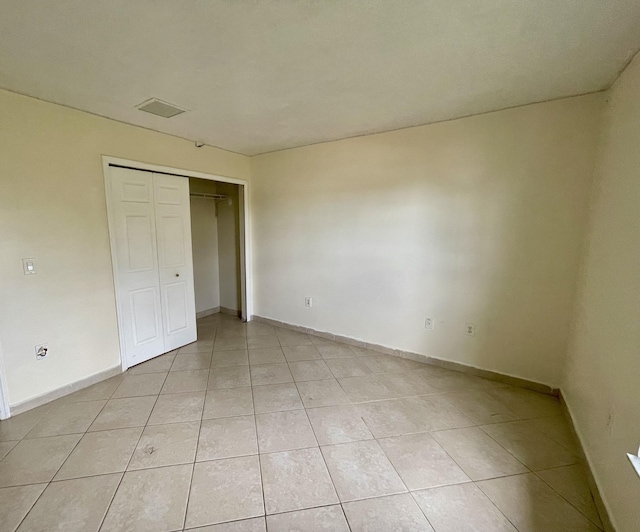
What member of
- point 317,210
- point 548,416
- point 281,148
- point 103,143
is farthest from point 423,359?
point 103,143

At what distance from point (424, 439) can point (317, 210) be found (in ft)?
8.80

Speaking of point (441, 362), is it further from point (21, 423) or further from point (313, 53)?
point (21, 423)

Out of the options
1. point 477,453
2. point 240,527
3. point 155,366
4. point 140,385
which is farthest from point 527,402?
point 155,366

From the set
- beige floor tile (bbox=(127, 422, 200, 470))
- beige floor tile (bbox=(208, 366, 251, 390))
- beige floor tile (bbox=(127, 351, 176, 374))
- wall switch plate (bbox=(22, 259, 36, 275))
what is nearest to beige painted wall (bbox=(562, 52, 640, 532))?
beige floor tile (bbox=(127, 422, 200, 470))

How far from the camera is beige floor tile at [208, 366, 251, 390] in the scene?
2676 mm

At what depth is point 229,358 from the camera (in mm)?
3236

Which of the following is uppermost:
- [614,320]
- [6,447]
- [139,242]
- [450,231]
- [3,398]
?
[450,231]

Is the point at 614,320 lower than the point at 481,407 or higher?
higher

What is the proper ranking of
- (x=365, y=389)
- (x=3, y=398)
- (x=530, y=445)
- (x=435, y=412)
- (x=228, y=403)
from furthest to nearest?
(x=365, y=389)
(x=228, y=403)
(x=435, y=412)
(x=3, y=398)
(x=530, y=445)

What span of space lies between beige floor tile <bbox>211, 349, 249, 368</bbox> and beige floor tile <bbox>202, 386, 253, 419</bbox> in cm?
50

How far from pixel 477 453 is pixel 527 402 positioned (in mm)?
907

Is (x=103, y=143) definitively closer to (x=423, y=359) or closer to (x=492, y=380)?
(x=423, y=359)

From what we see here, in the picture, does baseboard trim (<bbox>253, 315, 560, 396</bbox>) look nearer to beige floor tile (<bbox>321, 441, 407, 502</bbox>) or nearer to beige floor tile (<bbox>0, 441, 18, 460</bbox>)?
beige floor tile (<bbox>321, 441, 407, 502</bbox>)

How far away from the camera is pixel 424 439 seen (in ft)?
6.54
